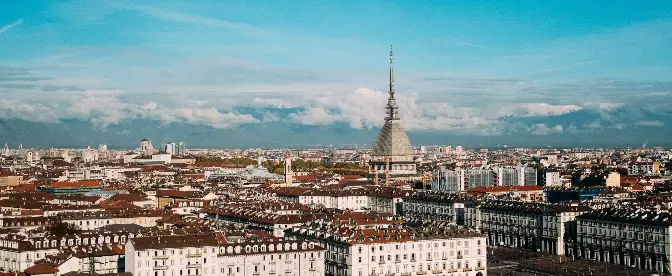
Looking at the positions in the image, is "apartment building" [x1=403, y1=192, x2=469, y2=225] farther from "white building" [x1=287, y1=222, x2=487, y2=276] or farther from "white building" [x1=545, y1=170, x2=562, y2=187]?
"white building" [x1=545, y1=170, x2=562, y2=187]

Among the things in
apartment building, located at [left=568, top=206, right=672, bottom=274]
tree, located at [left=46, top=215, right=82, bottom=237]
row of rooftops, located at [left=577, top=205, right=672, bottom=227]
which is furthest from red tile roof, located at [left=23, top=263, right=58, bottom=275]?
row of rooftops, located at [left=577, top=205, right=672, bottom=227]

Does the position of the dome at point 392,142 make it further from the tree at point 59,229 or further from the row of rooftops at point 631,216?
the tree at point 59,229

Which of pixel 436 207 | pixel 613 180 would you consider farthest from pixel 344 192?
pixel 613 180

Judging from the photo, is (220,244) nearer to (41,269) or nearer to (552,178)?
(41,269)

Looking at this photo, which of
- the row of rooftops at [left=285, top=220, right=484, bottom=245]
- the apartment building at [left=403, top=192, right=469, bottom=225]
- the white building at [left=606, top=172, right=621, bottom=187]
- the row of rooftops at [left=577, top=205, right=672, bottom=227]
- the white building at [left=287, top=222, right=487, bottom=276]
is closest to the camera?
the white building at [left=287, top=222, right=487, bottom=276]

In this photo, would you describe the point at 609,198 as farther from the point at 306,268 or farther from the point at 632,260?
the point at 306,268

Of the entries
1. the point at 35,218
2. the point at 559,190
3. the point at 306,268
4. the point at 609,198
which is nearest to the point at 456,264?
the point at 306,268
